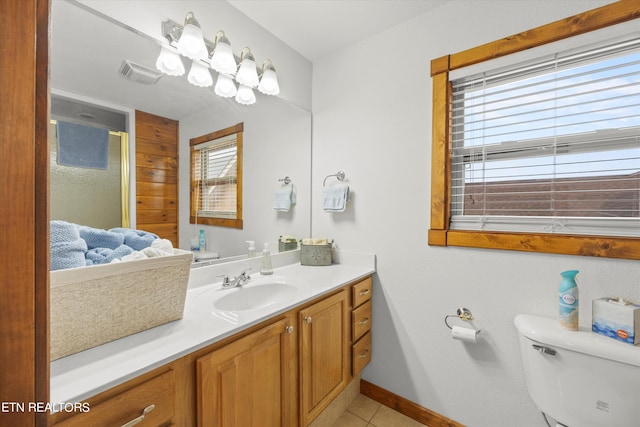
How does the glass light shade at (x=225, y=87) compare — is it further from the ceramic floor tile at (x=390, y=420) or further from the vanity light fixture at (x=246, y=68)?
the ceramic floor tile at (x=390, y=420)

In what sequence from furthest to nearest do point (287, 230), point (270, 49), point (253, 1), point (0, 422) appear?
1. point (287, 230)
2. point (270, 49)
3. point (253, 1)
4. point (0, 422)

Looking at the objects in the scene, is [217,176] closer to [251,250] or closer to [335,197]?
[251,250]

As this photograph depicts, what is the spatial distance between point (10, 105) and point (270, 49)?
1653mm

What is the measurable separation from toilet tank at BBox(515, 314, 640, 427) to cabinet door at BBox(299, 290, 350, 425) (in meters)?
0.83

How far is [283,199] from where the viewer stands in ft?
6.31

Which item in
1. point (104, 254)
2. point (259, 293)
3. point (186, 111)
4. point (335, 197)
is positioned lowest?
point (259, 293)

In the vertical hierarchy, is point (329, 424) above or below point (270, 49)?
below

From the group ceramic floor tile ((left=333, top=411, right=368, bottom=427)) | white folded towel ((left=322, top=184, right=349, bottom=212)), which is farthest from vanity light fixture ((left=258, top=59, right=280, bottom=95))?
ceramic floor tile ((left=333, top=411, right=368, bottom=427))

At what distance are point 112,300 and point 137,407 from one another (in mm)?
290

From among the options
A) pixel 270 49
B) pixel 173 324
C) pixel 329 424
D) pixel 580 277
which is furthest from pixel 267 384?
pixel 270 49

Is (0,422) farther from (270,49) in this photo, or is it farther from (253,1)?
(270,49)

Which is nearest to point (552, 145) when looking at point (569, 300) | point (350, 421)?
point (569, 300)

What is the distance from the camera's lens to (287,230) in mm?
1973

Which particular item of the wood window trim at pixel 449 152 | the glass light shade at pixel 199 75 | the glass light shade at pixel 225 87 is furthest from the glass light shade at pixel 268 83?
the wood window trim at pixel 449 152
